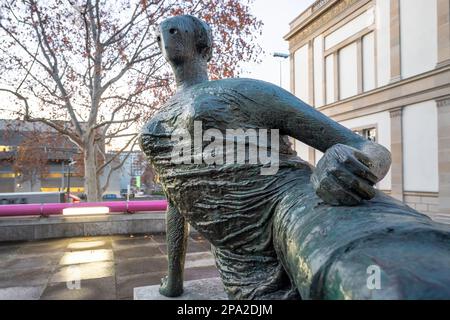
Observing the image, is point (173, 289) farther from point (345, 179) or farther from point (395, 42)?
point (395, 42)

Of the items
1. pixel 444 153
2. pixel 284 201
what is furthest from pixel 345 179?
pixel 444 153

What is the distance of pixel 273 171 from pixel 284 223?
265 mm

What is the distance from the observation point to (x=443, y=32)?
1231cm

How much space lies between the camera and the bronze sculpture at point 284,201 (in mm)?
546

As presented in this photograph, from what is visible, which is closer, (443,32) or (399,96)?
(443,32)

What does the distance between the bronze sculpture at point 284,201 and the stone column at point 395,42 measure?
51.5ft

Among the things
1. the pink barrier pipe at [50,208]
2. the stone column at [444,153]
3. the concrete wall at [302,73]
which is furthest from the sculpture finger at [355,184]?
the concrete wall at [302,73]

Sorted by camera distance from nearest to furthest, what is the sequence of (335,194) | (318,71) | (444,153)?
(335,194) < (444,153) < (318,71)

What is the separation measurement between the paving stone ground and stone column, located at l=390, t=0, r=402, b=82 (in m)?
13.1

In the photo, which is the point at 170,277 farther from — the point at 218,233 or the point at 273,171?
the point at 273,171

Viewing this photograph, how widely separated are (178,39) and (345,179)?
1100mm

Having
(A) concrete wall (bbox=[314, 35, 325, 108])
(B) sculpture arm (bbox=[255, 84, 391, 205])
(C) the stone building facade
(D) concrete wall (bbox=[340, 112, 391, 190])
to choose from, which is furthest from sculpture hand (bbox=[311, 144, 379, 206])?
(A) concrete wall (bbox=[314, 35, 325, 108])

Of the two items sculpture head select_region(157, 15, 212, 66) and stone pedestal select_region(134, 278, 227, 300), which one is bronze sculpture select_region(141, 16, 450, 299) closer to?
sculpture head select_region(157, 15, 212, 66)

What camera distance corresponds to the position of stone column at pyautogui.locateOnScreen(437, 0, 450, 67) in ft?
39.9
